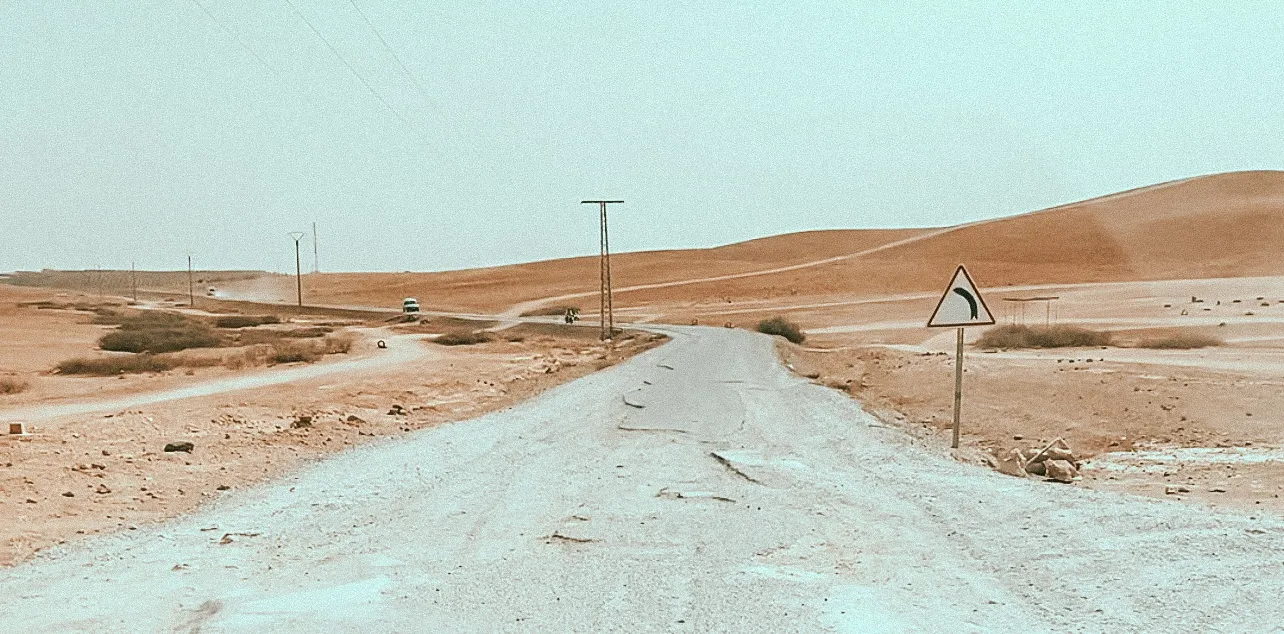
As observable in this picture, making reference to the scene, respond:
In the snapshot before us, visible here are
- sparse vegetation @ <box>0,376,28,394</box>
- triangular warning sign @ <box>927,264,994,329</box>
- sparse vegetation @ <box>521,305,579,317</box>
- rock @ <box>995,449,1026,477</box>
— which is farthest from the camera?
sparse vegetation @ <box>521,305,579,317</box>

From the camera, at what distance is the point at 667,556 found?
7.99m

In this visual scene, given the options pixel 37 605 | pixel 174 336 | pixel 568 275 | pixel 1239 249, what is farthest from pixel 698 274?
pixel 37 605

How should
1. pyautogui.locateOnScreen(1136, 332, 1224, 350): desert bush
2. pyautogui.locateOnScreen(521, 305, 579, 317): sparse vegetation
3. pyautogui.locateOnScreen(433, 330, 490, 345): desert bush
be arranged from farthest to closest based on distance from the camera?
1. pyautogui.locateOnScreen(521, 305, 579, 317): sparse vegetation
2. pyautogui.locateOnScreen(433, 330, 490, 345): desert bush
3. pyautogui.locateOnScreen(1136, 332, 1224, 350): desert bush

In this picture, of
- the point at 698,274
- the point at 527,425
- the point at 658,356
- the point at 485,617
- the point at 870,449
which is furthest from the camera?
the point at 698,274

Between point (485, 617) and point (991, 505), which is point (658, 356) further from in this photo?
point (485, 617)

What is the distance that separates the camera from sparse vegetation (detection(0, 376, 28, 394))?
32903 mm

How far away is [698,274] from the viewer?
163875 mm

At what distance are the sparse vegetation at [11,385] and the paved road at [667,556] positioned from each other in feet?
80.2

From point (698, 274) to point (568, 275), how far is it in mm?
23315

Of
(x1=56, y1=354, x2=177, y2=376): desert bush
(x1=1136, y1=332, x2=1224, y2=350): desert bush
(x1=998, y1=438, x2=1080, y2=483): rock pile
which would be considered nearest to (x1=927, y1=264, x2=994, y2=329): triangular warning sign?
(x1=998, y1=438, x2=1080, y2=483): rock pile

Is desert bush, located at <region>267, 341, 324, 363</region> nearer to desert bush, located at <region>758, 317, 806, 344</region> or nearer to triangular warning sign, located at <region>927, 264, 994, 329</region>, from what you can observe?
desert bush, located at <region>758, 317, 806, 344</region>

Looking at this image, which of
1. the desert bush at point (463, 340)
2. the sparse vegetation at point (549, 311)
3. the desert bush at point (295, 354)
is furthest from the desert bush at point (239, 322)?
the desert bush at point (295, 354)

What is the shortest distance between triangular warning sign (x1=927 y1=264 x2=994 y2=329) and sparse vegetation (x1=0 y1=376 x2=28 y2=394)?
28918 mm

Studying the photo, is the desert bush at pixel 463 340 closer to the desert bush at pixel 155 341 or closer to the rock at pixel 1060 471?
the desert bush at pixel 155 341
